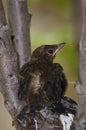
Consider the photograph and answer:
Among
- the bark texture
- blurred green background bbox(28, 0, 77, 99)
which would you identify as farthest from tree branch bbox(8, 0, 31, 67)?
blurred green background bbox(28, 0, 77, 99)

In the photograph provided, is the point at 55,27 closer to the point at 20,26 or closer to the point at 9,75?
the point at 20,26

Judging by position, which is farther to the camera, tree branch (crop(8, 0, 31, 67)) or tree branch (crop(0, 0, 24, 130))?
tree branch (crop(8, 0, 31, 67))

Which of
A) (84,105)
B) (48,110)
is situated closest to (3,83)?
(48,110)

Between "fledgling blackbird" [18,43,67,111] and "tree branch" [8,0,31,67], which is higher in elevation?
"tree branch" [8,0,31,67]

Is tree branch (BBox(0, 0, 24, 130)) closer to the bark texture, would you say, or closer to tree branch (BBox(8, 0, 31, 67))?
tree branch (BBox(8, 0, 31, 67))

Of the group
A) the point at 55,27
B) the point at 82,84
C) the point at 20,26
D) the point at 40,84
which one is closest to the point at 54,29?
the point at 55,27

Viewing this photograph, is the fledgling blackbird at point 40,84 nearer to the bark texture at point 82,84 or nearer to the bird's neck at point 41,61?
the bird's neck at point 41,61
